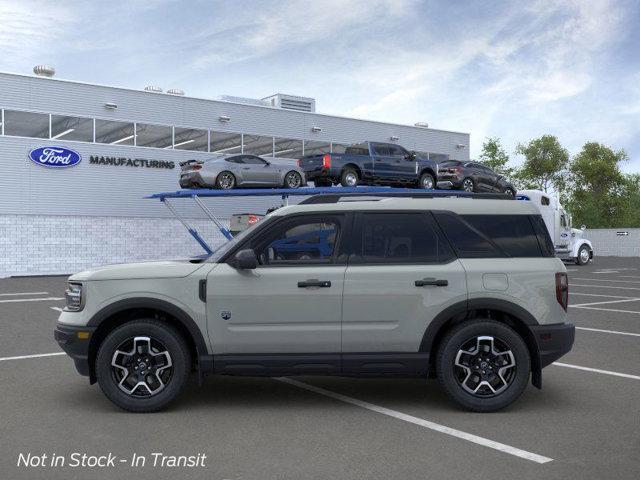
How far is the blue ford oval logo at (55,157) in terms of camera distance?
26844 millimetres

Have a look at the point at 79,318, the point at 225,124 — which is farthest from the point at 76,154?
the point at 79,318

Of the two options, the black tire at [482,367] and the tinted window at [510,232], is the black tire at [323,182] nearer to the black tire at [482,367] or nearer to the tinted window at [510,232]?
the tinted window at [510,232]

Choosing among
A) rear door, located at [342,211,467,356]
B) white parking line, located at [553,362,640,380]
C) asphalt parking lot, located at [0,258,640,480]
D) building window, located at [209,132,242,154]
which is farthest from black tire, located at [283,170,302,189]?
rear door, located at [342,211,467,356]

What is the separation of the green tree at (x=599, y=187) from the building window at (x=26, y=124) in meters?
57.7

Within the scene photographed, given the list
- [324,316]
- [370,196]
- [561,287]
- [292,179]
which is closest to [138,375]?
[324,316]

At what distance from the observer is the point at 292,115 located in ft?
111

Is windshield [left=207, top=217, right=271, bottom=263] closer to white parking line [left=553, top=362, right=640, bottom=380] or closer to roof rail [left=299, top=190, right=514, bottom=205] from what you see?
roof rail [left=299, top=190, right=514, bottom=205]

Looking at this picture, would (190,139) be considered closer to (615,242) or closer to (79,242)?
(79,242)

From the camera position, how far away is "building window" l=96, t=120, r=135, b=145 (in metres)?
28.4

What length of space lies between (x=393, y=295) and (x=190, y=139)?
2596 cm

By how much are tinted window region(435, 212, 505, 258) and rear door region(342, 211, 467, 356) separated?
14 centimetres

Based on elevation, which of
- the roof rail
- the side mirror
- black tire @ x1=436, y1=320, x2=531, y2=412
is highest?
the roof rail

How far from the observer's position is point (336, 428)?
5418mm

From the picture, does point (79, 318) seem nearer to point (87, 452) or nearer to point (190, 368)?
point (190, 368)
